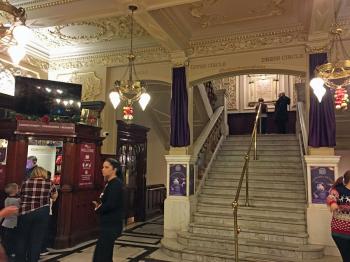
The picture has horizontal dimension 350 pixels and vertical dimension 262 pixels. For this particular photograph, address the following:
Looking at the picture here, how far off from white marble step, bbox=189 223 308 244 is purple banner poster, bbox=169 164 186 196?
0.68 m

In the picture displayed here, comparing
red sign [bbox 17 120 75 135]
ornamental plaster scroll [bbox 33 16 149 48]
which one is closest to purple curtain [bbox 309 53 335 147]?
ornamental plaster scroll [bbox 33 16 149 48]

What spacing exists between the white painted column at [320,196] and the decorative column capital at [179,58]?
297cm

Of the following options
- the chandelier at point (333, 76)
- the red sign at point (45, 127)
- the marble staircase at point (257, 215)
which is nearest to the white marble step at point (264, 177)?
the marble staircase at point (257, 215)

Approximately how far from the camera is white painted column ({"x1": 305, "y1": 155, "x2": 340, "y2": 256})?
4.95m

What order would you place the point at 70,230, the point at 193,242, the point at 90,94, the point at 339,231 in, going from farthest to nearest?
→ the point at 90,94, the point at 70,230, the point at 193,242, the point at 339,231

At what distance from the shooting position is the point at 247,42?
6000mm

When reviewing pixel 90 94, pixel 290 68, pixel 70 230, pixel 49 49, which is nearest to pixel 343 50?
pixel 290 68

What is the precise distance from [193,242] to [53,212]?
2611 mm

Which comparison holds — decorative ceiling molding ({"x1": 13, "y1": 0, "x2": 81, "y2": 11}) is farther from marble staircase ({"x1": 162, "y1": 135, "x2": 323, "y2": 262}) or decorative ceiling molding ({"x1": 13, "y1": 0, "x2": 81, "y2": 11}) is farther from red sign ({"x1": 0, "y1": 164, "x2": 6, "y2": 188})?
marble staircase ({"x1": 162, "y1": 135, "x2": 323, "y2": 262})

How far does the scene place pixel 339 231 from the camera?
3.15m

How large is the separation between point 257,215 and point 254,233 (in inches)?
19.3

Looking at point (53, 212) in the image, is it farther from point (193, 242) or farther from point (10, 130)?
point (193, 242)

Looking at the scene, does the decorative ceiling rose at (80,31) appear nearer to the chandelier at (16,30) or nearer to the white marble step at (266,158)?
the chandelier at (16,30)

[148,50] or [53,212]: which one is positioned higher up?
[148,50]
